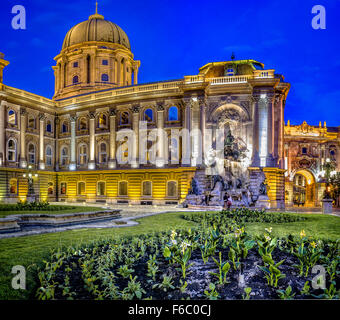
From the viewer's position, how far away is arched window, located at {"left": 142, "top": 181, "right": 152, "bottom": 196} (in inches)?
1459

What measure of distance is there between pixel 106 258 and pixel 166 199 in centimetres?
2903

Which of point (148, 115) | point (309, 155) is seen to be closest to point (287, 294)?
point (148, 115)

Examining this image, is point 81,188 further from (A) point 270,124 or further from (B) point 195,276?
(B) point 195,276

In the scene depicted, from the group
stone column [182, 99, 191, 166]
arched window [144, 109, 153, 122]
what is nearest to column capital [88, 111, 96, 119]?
arched window [144, 109, 153, 122]

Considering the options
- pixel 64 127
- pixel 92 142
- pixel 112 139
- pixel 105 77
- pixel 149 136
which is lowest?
pixel 92 142

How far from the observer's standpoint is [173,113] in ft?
122

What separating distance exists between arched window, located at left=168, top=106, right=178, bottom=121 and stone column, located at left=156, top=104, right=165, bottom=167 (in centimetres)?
108

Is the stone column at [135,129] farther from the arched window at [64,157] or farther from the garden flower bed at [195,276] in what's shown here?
the garden flower bed at [195,276]

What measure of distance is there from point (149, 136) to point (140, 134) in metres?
1.30

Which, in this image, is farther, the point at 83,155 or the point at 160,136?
the point at 83,155

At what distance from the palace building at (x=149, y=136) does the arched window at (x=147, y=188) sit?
0.13 m

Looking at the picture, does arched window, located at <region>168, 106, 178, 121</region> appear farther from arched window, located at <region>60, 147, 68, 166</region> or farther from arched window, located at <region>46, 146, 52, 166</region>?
arched window, located at <region>46, 146, 52, 166</region>
